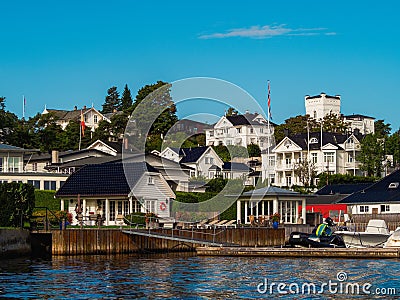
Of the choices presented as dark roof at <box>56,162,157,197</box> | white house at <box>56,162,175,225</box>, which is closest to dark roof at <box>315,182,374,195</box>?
white house at <box>56,162,175,225</box>

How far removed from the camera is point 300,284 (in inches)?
1241

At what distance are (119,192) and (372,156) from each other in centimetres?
5974

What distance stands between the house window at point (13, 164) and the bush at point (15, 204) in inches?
1133

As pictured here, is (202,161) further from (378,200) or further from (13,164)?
(378,200)

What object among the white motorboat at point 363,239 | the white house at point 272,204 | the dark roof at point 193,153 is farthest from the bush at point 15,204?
the dark roof at point 193,153

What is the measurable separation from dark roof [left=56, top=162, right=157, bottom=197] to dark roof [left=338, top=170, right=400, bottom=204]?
1983 cm

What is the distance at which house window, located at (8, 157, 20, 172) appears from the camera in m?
77.1

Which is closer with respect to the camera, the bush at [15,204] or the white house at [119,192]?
the bush at [15,204]

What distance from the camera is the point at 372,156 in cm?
11312

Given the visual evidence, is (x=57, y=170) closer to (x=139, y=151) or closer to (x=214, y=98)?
(x=139, y=151)

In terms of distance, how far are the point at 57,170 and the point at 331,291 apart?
59.3m

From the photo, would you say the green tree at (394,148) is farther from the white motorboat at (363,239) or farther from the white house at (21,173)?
the white motorboat at (363,239)

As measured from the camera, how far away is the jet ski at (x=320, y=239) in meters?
49.0

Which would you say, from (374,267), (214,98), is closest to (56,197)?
(214,98)
